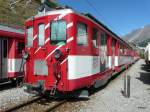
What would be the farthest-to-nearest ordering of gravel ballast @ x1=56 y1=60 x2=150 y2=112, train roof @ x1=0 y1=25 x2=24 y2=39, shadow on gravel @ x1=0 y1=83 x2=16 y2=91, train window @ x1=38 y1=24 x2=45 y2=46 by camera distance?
1. shadow on gravel @ x1=0 y1=83 x2=16 y2=91
2. train roof @ x1=0 y1=25 x2=24 y2=39
3. train window @ x1=38 y1=24 x2=45 y2=46
4. gravel ballast @ x1=56 y1=60 x2=150 y2=112

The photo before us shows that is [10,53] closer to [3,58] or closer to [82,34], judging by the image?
[3,58]

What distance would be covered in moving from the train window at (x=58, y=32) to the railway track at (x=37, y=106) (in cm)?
218

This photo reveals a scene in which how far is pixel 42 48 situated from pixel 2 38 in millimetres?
3715

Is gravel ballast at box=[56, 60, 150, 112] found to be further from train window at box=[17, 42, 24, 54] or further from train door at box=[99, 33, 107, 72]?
train window at box=[17, 42, 24, 54]

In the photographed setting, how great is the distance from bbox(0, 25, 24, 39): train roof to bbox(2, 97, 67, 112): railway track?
13.2 ft

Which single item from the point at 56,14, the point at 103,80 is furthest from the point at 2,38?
the point at 103,80

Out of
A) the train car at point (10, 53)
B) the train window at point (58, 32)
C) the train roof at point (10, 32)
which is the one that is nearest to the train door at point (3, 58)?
the train car at point (10, 53)

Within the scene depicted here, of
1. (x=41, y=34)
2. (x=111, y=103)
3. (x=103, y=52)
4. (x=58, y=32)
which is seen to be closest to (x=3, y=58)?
(x=41, y=34)

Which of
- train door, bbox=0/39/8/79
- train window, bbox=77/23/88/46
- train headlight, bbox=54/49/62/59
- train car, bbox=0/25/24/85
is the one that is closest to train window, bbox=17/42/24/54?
train car, bbox=0/25/24/85

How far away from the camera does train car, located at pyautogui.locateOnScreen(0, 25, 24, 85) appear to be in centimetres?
1335

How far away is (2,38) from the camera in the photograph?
522 inches

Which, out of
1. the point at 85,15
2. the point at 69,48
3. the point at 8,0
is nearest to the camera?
the point at 69,48

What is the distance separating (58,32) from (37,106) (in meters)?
2.68

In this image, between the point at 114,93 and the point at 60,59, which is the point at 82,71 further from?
the point at 114,93
